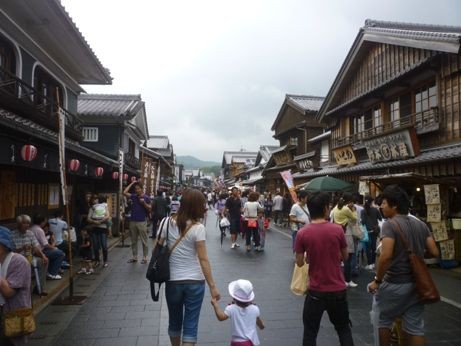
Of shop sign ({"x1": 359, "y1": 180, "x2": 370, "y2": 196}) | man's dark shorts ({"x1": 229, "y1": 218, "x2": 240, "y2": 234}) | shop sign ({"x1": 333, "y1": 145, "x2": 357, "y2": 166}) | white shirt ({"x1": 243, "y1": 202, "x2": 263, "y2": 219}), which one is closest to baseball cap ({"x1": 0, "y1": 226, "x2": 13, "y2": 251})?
white shirt ({"x1": 243, "y1": 202, "x2": 263, "y2": 219})

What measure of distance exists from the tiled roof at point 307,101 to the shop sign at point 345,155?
9.75 meters

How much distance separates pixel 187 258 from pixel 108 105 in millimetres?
19565

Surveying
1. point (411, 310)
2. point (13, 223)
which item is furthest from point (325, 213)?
point (13, 223)

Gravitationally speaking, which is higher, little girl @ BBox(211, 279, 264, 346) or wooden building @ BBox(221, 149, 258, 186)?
wooden building @ BBox(221, 149, 258, 186)

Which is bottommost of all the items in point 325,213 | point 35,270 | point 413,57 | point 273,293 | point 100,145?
→ point 273,293

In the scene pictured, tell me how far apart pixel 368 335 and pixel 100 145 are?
58.4ft

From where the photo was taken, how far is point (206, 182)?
10769cm

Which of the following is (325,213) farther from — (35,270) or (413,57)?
(413,57)

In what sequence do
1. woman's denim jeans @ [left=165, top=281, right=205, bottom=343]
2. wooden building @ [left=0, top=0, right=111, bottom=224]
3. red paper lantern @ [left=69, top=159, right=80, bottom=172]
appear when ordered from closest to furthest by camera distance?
woman's denim jeans @ [left=165, top=281, right=205, bottom=343]
wooden building @ [left=0, top=0, right=111, bottom=224]
red paper lantern @ [left=69, top=159, right=80, bottom=172]

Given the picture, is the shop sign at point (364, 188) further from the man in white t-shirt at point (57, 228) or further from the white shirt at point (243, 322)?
the white shirt at point (243, 322)

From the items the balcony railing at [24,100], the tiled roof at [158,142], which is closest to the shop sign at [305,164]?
the balcony railing at [24,100]

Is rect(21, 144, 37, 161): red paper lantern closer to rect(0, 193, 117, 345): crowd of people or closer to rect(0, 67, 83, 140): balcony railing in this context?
rect(0, 193, 117, 345): crowd of people

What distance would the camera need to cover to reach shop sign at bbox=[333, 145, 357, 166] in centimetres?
1645

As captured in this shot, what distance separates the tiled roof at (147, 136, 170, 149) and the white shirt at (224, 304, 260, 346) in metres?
48.7
